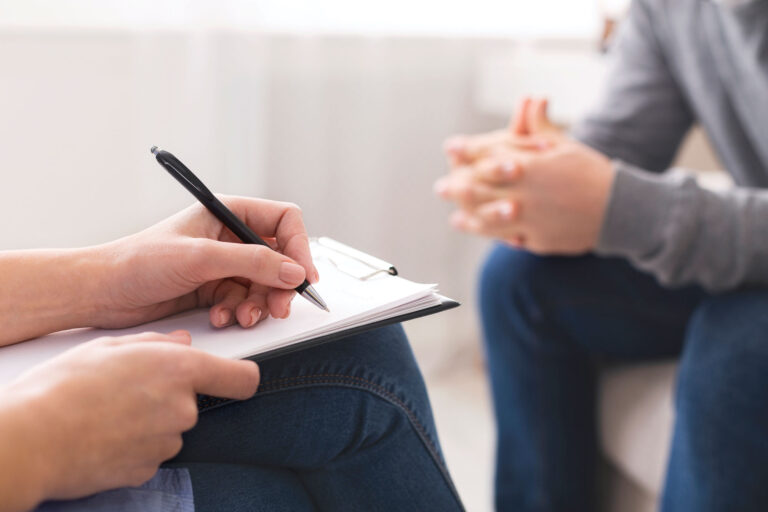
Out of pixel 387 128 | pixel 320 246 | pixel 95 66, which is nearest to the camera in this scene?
pixel 320 246

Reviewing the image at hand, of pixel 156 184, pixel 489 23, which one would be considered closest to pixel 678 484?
pixel 156 184

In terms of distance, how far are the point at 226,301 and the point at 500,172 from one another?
53cm

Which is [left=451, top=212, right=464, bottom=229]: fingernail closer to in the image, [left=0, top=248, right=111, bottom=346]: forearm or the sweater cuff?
the sweater cuff

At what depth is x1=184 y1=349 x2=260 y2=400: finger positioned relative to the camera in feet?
1.48

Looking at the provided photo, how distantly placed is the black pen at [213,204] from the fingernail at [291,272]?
1 centimetres

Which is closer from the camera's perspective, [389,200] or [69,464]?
[69,464]

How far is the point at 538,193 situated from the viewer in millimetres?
990

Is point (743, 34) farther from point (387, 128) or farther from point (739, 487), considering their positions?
point (387, 128)

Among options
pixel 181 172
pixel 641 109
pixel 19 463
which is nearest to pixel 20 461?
pixel 19 463

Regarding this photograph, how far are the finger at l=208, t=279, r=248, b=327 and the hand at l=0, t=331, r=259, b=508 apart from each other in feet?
0.27

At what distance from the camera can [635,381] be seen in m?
1.09

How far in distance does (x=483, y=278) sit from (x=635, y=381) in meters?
0.25

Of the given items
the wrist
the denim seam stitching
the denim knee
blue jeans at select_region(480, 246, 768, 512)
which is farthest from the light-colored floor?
the wrist

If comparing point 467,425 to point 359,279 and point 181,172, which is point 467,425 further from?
point 181,172
